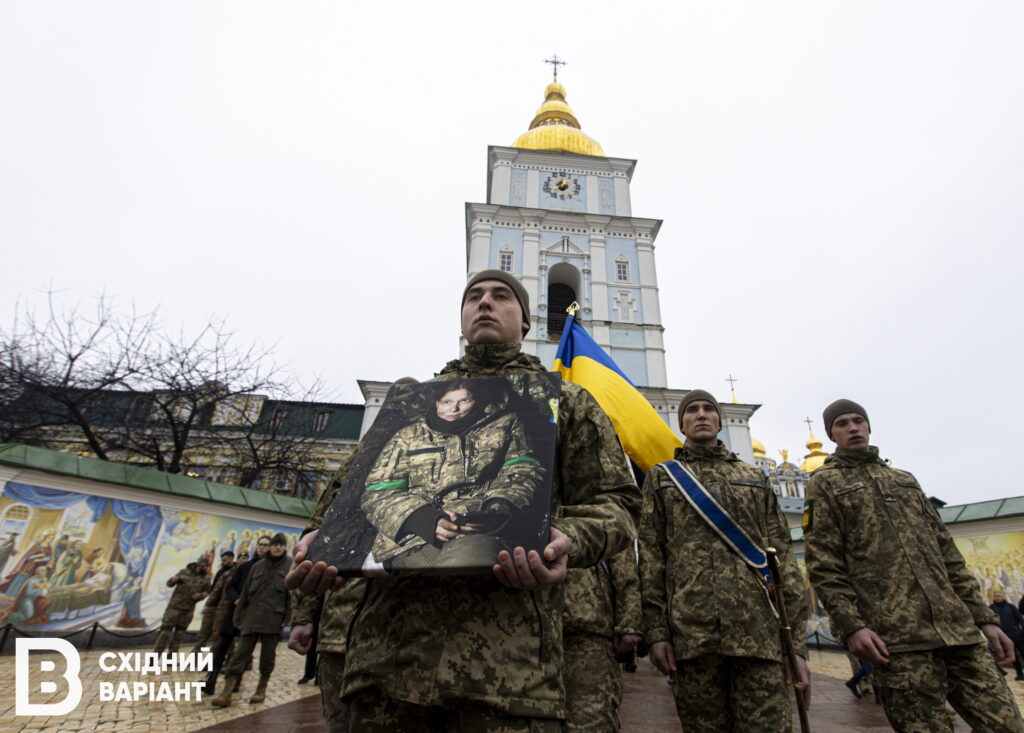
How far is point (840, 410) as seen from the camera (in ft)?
11.7

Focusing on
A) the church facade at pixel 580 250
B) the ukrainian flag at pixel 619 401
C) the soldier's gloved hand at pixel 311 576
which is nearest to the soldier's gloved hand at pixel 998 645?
the ukrainian flag at pixel 619 401

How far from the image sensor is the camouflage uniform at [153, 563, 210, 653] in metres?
7.96

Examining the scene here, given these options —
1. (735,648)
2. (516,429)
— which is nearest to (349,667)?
(516,429)

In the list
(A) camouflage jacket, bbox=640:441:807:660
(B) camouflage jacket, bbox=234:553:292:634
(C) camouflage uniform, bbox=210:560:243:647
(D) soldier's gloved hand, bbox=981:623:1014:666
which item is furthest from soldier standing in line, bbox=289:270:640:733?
(C) camouflage uniform, bbox=210:560:243:647

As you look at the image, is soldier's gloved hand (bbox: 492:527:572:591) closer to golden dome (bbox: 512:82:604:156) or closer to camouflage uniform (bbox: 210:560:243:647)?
camouflage uniform (bbox: 210:560:243:647)

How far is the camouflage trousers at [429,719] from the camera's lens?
4.52ft

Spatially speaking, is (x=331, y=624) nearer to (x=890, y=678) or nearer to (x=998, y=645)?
(x=890, y=678)

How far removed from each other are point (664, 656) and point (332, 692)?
1.71m

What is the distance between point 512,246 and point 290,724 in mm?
20326

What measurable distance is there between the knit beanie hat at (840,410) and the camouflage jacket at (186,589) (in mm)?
8819

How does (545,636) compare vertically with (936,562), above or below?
below

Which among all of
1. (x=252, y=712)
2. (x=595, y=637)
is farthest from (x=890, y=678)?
(x=252, y=712)

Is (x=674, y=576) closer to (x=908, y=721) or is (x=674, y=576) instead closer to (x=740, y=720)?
(x=740, y=720)

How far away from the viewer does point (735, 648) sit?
8.65ft
